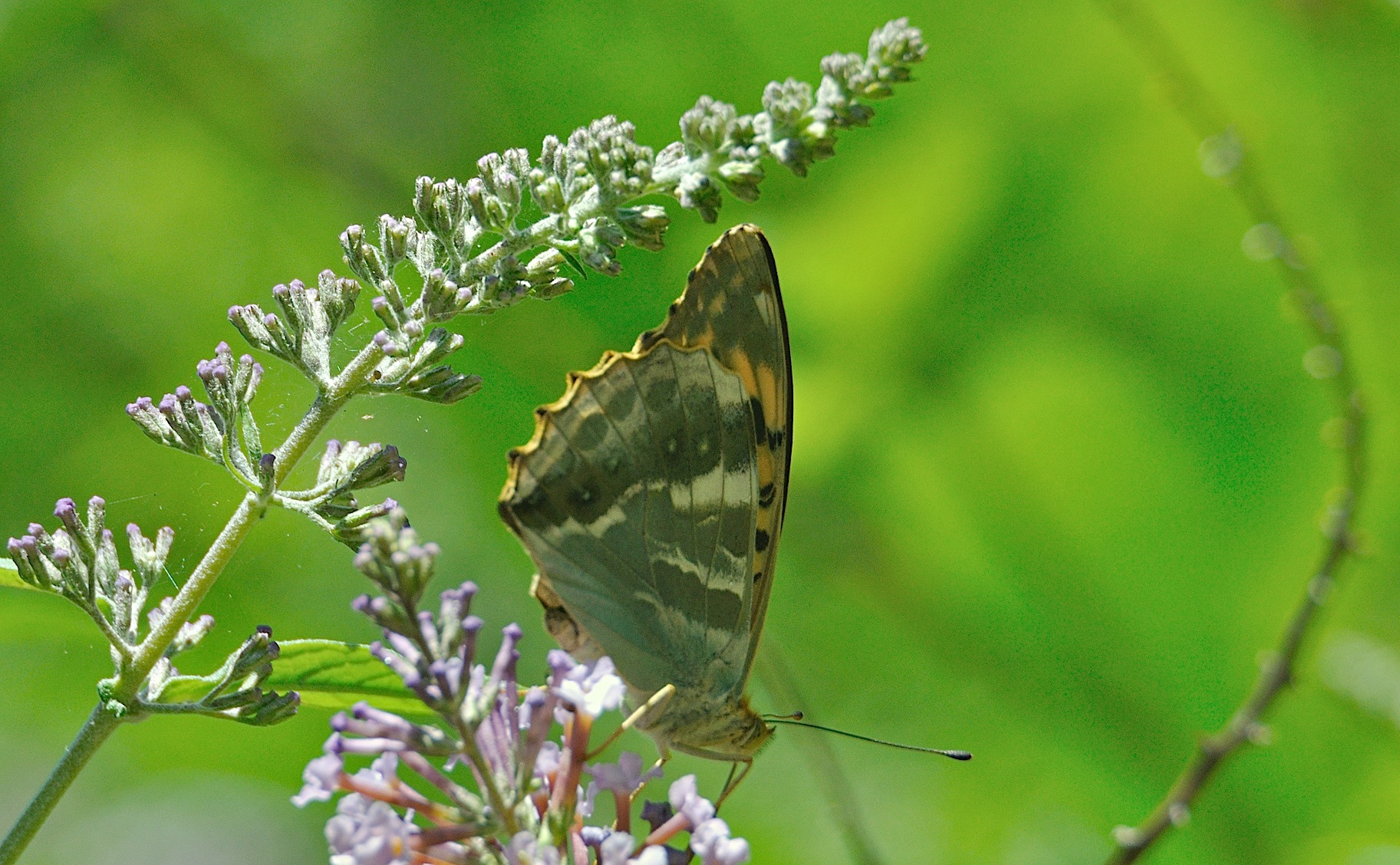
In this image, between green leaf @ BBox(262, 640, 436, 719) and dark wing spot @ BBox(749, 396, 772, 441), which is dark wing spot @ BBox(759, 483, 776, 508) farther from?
green leaf @ BBox(262, 640, 436, 719)

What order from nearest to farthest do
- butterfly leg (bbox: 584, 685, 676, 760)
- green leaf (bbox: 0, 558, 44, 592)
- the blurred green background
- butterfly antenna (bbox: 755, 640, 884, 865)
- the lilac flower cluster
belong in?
1. the lilac flower cluster
2. green leaf (bbox: 0, 558, 44, 592)
3. butterfly leg (bbox: 584, 685, 676, 760)
4. butterfly antenna (bbox: 755, 640, 884, 865)
5. the blurred green background

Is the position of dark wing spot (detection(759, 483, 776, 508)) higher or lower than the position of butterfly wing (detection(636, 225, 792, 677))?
lower

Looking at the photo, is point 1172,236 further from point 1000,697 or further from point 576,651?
point 576,651

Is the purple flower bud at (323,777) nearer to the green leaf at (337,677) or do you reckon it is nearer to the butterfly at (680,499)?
the green leaf at (337,677)

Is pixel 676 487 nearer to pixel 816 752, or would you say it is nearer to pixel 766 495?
pixel 766 495

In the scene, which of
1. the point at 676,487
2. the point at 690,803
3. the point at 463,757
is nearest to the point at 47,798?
the point at 463,757

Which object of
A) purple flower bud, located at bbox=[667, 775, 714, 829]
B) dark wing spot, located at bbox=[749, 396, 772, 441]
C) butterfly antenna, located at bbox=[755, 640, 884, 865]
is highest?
dark wing spot, located at bbox=[749, 396, 772, 441]

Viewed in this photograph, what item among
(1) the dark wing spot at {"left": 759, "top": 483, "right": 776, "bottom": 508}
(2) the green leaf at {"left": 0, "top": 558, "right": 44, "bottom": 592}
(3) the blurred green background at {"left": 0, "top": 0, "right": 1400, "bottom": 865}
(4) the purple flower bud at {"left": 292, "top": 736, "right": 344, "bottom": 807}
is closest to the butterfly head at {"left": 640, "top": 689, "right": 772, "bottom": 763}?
(1) the dark wing spot at {"left": 759, "top": 483, "right": 776, "bottom": 508}
